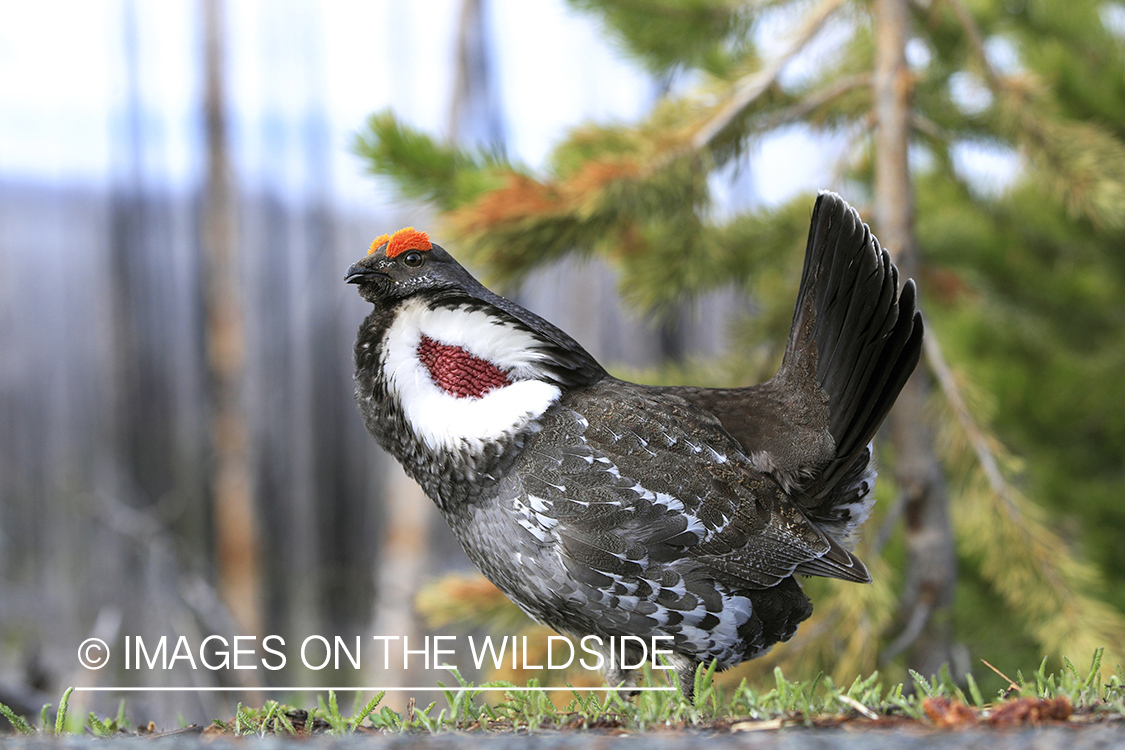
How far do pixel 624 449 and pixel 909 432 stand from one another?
4.54ft

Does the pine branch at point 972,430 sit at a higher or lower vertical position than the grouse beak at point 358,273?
lower

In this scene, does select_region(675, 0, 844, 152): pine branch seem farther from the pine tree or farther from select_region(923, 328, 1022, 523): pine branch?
select_region(923, 328, 1022, 523): pine branch

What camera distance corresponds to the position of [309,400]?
246 inches

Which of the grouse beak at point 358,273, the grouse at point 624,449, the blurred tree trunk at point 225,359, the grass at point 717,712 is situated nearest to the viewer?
the grass at point 717,712

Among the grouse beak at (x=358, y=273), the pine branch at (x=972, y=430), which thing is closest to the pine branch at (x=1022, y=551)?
the pine branch at (x=972, y=430)

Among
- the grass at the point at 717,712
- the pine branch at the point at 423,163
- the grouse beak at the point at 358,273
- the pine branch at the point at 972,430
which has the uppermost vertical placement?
the pine branch at the point at 423,163

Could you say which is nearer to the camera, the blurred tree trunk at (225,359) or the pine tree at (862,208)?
the pine tree at (862,208)

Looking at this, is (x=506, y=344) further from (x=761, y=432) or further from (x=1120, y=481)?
(x=1120, y=481)

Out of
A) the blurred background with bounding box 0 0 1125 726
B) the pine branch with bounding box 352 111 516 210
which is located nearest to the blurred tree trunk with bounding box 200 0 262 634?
the blurred background with bounding box 0 0 1125 726

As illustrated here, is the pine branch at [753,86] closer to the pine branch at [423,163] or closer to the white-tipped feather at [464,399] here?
the pine branch at [423,163]

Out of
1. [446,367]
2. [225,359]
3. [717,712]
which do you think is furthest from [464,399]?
[225,359]

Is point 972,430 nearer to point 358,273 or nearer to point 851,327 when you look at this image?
point 851,327

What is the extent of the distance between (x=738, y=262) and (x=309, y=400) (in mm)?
3871

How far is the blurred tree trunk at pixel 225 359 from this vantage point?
5758 mm
